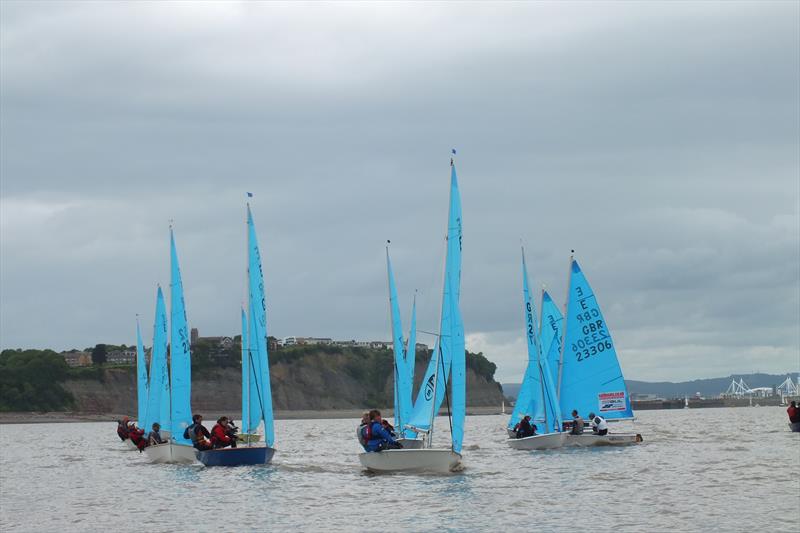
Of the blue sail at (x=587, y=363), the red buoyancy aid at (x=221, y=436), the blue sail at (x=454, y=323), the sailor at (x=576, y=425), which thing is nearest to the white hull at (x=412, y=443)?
the red buoyancy aid at (x=221, y=436)

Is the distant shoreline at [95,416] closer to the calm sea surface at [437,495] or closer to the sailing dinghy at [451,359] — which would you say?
the calm sea surface at [437,495]

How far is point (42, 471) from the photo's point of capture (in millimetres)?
45625

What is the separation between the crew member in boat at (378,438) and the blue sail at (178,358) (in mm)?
11695

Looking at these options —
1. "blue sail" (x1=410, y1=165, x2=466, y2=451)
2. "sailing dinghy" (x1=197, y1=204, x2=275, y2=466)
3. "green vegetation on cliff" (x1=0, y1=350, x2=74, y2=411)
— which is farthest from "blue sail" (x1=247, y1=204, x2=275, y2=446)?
"green vegetation on cliff" (x1=0, y1=350, x2=74, y2=411)

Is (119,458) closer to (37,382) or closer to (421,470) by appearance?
(421,470)

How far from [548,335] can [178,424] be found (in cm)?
1725

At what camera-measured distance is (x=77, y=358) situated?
188 meters

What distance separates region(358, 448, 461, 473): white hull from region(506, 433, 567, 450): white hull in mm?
A: 12267

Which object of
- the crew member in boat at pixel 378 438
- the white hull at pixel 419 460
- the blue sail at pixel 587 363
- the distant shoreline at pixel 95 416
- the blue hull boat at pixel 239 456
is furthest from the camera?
the distant shoreline at pixel 95 416

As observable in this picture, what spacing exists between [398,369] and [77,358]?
149 metres

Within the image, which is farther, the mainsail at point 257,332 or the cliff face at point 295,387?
the cliff face at point 295,387

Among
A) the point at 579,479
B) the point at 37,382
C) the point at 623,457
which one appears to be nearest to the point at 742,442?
the point at 623,457

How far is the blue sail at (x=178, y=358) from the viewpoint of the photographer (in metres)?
44.7

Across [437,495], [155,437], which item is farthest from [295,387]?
[437,495]
